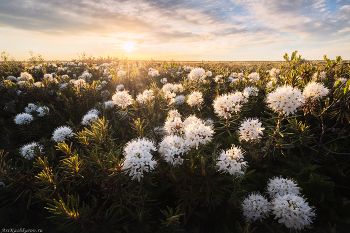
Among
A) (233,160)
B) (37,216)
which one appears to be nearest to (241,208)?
(233,160)

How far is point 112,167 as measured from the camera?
2031mm

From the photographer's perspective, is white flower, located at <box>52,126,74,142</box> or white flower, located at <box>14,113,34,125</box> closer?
white flower, located at <box>52,126,74,142</box>

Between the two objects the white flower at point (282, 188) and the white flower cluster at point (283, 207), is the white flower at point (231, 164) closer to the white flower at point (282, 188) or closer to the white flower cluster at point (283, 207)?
the white flower cluster at point (283, 207)

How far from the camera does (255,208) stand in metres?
2.16

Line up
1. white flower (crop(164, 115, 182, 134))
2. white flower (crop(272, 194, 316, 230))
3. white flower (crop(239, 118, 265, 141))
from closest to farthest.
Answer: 1. white flower (crop(272, 194, 316, 230))
2. white flower (crop(164, 115, 182, 134))
3. white flower (crop(239, 118, 265, 141))

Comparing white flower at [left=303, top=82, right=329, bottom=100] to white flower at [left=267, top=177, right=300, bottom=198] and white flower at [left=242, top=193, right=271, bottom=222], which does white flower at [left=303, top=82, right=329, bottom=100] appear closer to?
white flower at [left=267, top=177, right=300, bottom=198]

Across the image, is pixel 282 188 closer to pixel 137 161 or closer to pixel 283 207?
pixel 283 207

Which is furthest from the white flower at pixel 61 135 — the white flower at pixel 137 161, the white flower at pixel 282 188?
the white flower at pixel 282 188

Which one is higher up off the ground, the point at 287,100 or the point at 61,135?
the point at 287,100

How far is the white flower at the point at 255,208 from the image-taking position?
2.12 meters

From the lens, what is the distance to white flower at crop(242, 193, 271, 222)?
2.12 metres

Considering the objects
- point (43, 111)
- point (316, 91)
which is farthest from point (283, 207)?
point (43, 111)

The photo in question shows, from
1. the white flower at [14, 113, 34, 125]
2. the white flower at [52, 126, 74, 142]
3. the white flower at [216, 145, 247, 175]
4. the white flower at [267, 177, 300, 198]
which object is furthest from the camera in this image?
the white flower at [14, 113, 34, 125]

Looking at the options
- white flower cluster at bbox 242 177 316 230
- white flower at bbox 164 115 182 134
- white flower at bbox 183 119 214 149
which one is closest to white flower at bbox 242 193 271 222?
white flower cluster at bbox 242 177 316 230
